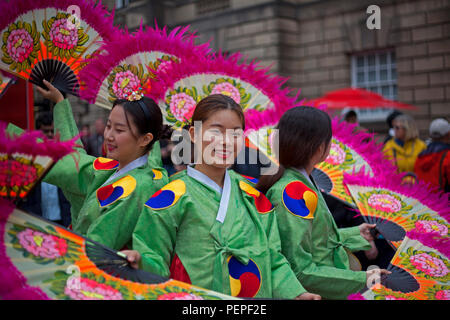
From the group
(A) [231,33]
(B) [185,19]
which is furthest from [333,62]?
(B) [185,19]

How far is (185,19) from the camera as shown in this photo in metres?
13.8

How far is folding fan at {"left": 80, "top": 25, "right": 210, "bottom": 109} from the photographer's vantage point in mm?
2996

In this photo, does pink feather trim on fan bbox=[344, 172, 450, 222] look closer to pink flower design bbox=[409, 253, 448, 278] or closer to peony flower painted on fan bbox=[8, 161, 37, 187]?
pink flower design bbox=[409, 253, 448, 278]

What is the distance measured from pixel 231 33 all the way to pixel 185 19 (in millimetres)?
1408

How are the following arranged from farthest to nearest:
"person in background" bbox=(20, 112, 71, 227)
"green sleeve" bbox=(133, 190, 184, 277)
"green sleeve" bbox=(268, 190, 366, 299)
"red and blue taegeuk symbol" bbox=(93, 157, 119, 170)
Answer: "person in background" bbox=(20, 112, 71, 227), "red and blue taegeuk symbol" bbox=(93, 157, 119, 170), "green sleeve" bbox=(268, 190, 366, 299), "green sleeve" bbox=(133, 190, 184, 277)

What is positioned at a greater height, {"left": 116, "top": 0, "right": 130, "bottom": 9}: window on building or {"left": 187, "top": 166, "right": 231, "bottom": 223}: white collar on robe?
{"left": 116, "top": 0, "right": 130, "bottom": 9}: window on building

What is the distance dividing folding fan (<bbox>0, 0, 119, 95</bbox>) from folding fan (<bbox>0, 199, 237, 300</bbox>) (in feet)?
4.16

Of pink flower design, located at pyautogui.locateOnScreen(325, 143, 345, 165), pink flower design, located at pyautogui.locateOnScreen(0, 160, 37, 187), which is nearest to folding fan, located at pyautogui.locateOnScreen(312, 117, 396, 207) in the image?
pink flower design, located at pyautogui.locateOnScreen(325, 143, 345, 165)

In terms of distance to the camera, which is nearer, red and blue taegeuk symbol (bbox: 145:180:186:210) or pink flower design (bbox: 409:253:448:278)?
red and blue taegeuk symbol (bbox: 145:180:186:210)

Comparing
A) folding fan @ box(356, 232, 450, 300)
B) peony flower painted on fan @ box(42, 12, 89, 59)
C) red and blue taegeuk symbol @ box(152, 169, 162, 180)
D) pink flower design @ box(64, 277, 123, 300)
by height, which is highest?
peony flower painted on fan @ box(42, 12, 89, 59)

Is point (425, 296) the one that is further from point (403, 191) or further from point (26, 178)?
point (26, 178)

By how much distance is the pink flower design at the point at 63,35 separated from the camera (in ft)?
9.41

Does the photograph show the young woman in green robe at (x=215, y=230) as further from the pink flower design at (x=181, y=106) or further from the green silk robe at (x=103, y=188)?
the pink flower design at (x=181, y=106)
